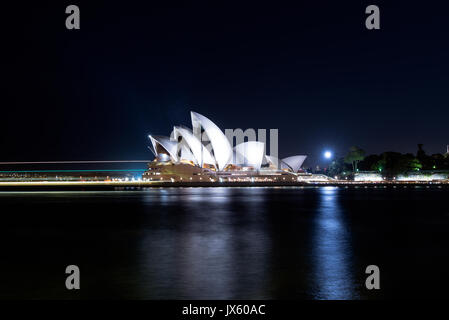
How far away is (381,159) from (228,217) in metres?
102

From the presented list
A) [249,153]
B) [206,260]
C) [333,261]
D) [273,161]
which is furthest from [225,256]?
[273,161]

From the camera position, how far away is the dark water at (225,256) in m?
9.81

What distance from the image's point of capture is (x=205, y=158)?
293 feet

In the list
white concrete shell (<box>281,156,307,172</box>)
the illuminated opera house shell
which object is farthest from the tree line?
the illuminated opera house shell

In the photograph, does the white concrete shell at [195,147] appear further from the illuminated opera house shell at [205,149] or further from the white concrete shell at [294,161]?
the white concrete shell at [294,161]

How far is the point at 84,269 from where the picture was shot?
39.0 ft

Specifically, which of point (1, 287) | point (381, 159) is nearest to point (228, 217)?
point (1, 287)

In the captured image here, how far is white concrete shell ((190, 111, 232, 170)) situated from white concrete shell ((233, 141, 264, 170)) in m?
3.45

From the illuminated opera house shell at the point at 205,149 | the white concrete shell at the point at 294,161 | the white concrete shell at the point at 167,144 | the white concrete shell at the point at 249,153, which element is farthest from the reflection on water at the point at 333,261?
the white concrete shell at the point at 294,161

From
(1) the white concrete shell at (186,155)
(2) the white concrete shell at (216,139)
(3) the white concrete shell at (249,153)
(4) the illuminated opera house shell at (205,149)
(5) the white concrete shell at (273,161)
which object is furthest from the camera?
(5) the white concrete shell at (273,161)

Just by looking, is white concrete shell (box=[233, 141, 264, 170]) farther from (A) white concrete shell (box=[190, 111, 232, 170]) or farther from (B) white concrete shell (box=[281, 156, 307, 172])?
(B) white concrete shell (box=[281, 156, 307, 172])

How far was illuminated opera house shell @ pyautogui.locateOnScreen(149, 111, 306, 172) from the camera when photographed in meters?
81.0

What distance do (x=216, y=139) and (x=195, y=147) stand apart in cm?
470
